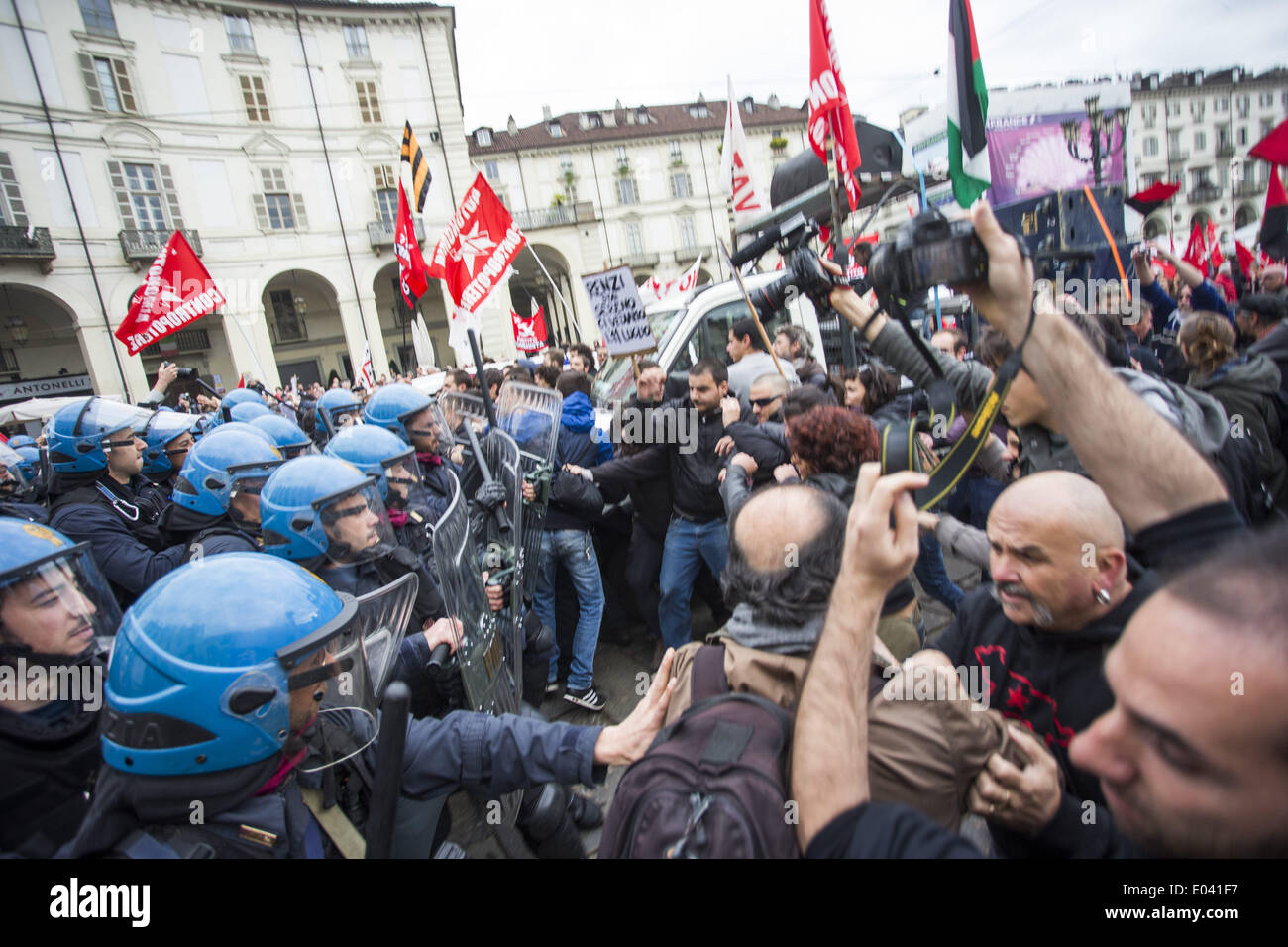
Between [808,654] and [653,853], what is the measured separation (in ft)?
1.53

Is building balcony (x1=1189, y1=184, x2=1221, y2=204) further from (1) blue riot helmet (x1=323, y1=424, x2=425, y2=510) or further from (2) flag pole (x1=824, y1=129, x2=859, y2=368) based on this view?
(1) blue riot helmet (x1=323, y1=424, x2=425, y2=510)

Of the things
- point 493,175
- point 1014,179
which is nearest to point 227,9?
point 493,175

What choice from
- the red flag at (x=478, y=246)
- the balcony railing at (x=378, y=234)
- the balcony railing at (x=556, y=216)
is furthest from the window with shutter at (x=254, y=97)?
the red flag at (x=478, y=246)

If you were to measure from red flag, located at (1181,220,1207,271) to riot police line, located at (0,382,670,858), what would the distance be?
11.0m

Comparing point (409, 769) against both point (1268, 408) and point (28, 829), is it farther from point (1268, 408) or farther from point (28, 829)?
point (1268, 408)

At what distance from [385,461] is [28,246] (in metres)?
26.0

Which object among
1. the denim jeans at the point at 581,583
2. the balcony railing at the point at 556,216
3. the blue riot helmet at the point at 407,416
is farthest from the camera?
the balcony railing at the point at 556,216

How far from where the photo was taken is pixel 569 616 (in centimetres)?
402

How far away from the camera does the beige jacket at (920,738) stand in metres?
1.03

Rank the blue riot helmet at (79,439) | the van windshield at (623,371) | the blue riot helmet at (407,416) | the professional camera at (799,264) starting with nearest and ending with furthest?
the professional camera at (799,264) → the blue riot helmet at (79,439) → the blue riot helmet at (407,416) → the van windshield at (623,371)

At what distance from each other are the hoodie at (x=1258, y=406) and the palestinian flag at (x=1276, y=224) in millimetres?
4000

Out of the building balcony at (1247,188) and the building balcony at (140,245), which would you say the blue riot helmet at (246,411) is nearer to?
the building balcony at (140,245)

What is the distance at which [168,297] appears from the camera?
621cm

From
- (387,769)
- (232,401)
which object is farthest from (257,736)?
(232,401)
